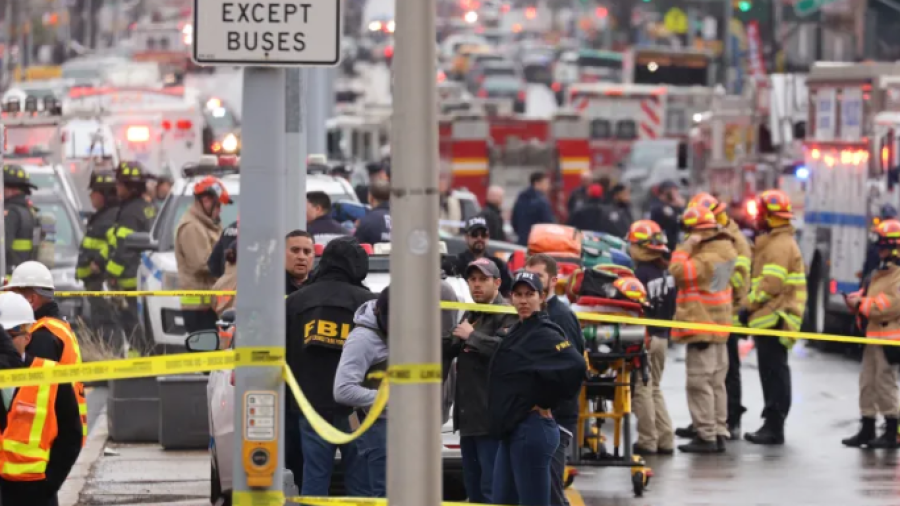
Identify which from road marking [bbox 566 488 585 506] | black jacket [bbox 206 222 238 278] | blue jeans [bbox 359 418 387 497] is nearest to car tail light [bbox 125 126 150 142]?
black jacket [bbox 206 222 238 278]

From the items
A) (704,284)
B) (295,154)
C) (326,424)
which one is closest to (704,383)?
(704,284)

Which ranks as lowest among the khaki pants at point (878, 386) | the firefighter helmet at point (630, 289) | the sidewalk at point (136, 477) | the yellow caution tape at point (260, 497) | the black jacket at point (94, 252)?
the sidewalk at point (136, 477)

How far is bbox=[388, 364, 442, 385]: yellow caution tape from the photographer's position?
7.01m

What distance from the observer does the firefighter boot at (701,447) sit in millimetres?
14703

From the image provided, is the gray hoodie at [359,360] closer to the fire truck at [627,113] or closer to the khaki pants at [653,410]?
the khaki pants at [653,410]

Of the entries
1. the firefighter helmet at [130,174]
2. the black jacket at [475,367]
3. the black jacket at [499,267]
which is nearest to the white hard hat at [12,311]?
the black jacket at [475,367]

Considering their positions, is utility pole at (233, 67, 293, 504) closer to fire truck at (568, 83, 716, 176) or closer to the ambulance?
the ambulance

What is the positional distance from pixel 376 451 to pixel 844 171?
44.0ft

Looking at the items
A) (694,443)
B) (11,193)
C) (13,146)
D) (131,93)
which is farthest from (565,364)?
(131,93)

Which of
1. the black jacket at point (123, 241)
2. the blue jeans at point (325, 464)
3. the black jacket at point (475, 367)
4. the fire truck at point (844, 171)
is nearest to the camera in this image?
the black jacket at point (475, 367)

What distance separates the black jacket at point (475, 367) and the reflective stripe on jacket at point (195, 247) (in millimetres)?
6778

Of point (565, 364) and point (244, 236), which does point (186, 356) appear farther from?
point (565, 364)

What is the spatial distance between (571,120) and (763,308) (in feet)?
76.1

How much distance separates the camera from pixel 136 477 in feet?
42.8
